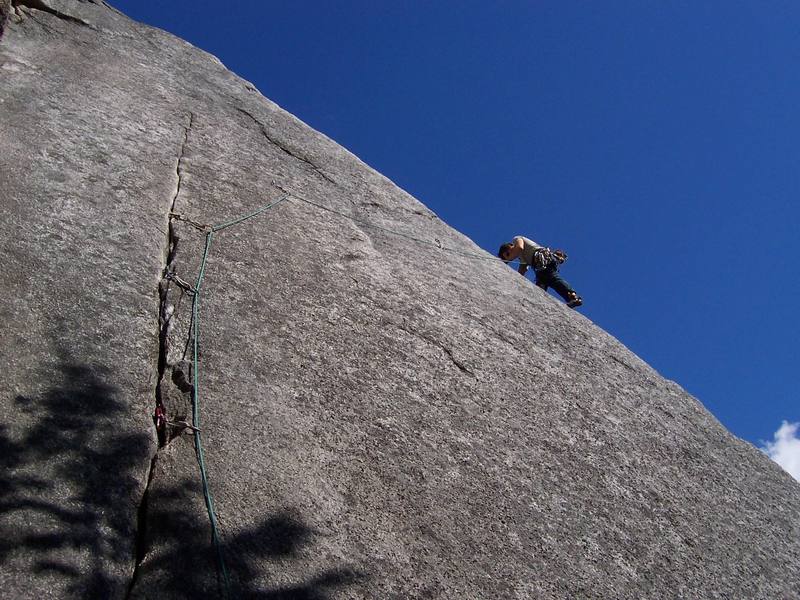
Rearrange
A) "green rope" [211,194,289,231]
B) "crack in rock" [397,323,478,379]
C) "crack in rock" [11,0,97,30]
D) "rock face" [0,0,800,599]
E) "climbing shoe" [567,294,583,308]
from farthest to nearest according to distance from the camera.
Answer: "climbing shoe" [567,294,583,308] → "crack in rock" [11,0,97,30] → "green rope" [211,194,289,231] → "crack in rock" [397,323,478,379] → "rock face" [0,0,800,599]

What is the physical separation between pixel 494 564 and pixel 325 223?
10.6ft

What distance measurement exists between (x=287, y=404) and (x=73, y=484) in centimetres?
126

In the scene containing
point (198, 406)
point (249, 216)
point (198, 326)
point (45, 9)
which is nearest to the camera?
point (198, 406)

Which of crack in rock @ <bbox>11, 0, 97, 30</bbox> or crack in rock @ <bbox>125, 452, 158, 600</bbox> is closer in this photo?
crack in rock @ <bbox>125, 452, 158, 600</bbox>

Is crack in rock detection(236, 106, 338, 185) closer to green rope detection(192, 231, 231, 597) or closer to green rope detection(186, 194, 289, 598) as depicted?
green rope detection(186, 194, 289, 598)

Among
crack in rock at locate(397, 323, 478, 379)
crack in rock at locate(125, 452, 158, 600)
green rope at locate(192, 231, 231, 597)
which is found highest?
crack in rock at locate(397, 323, 478, 379)

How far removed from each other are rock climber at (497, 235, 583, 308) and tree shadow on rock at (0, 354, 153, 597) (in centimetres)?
611

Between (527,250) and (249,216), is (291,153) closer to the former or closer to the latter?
(249,216)

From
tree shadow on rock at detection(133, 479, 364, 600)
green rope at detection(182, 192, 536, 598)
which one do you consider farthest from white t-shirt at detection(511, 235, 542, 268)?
tree shadow on rock at detection(133, 479, 364, 600)

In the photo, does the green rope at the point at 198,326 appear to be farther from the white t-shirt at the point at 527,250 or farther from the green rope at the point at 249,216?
the white t-shirt at the point at 527,250

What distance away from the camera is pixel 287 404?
14.3ft

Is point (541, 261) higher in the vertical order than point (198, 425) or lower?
higher

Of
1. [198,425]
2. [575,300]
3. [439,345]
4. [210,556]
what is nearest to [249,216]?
[439,345]

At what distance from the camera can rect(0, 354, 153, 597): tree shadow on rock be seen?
10.1ft
